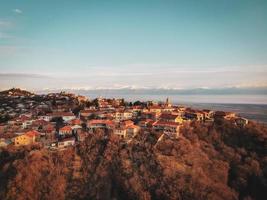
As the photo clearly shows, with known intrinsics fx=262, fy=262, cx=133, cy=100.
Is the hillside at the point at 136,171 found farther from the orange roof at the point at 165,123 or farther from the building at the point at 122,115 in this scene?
the building at the point at 122,115

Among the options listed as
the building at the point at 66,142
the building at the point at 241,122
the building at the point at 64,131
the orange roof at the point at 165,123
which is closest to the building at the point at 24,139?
the building at the point at 64,131

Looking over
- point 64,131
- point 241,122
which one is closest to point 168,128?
point 241,122

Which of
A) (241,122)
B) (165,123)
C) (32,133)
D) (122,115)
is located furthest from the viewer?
(122,115)

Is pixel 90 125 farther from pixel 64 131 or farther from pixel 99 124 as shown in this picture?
pixel 64 131

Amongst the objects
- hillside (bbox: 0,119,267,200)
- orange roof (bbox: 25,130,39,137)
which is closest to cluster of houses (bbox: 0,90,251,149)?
orange roof (bbox: 25,130,39,137)

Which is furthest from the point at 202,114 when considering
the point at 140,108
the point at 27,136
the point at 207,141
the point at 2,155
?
the point at 2,155

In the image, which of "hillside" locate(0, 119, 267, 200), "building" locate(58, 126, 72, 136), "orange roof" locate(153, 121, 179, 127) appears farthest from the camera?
"building" locate(58, 126, 72, 136)

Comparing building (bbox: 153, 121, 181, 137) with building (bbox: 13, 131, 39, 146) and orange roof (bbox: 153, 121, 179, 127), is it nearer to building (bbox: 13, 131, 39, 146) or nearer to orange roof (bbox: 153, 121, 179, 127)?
orange roof (bbox: 153, 121, 179, 127)

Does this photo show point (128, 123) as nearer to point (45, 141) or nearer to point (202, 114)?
point (45, 141)
